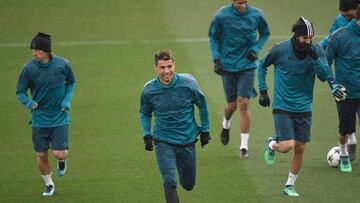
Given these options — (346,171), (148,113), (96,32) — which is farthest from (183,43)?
(148,113)

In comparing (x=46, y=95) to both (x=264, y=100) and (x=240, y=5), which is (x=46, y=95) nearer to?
(x=264, y=100)

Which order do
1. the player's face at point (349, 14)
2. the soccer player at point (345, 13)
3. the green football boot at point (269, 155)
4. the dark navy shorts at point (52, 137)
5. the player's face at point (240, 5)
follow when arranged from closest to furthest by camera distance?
1. the dark navy shorts at point (52, 137)
2. the green football boot at point (269, 155)
3. the soccer player at point (345, 13)
4. the player's face at point (349, 14)
5. the player's face at point (240, 5)

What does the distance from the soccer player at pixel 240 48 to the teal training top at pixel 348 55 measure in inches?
71.7

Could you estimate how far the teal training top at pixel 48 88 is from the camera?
13406 mm

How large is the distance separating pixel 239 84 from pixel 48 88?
3622 millimetres

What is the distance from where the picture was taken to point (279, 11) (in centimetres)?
2595

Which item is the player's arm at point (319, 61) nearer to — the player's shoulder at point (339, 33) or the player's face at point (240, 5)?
the player's shoulder at point (339, 33)

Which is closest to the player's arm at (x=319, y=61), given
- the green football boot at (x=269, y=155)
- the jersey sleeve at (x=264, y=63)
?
the jersey sleeve at (x=264, y=63)

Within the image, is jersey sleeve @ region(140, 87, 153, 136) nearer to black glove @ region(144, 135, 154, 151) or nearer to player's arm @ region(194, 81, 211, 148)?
black glove @ region(144, 135, 154, 151)

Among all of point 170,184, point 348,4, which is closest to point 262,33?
point 348,4

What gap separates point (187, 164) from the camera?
1205cm

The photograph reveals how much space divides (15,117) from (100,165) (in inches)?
144

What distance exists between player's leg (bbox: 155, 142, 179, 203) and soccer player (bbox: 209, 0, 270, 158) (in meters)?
3.85

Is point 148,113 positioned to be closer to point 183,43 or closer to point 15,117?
point 15,117
